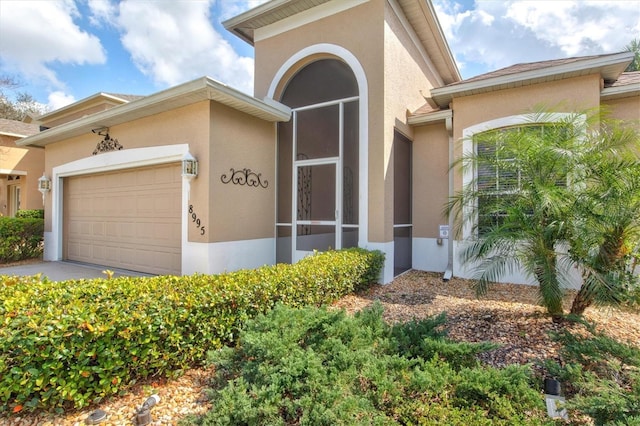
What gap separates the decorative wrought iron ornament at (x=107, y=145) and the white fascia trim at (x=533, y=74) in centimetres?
806

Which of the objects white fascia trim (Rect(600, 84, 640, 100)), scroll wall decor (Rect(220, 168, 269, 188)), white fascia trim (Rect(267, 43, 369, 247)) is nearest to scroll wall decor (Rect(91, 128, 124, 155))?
scroll wall decor (Rect(220, 168, 269, 188))

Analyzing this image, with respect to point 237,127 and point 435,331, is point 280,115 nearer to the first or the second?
point 237,127

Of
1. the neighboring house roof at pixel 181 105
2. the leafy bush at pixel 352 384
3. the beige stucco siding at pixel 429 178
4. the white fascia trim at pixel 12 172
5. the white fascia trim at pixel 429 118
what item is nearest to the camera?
the leafy bush at pixel 352 384

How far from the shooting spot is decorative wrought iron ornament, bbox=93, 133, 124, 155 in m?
8.30

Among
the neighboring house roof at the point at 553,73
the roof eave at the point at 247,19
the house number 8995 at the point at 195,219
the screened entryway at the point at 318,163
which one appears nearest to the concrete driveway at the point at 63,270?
the house number 8995 at the point at 195,219

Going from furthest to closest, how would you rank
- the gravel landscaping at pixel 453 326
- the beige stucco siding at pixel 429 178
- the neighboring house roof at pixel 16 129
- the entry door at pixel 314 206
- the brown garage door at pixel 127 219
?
the neighboring house roof at pixel 16 129
the beige stucco siding at pixel 429 178
the entry door at pixel 314 206
the brown garage door at pixel 127 219
the gravel landscaping at pixel 453 326

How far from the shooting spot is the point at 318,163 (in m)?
8.09

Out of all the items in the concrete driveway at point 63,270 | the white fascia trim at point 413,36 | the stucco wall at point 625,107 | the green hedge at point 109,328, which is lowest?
the concrete driveway at point 63,270

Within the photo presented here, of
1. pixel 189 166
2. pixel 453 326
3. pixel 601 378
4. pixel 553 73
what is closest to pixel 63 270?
pixel 189 166

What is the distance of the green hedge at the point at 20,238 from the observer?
32.6 feet

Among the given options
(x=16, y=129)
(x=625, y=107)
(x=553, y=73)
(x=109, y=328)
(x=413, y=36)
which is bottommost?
(x=109, y=328)

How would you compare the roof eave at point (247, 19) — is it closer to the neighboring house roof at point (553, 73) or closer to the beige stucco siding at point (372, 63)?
the beige stucco siding at point (372, 63)

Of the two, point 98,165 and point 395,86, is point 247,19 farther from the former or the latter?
point 98,165

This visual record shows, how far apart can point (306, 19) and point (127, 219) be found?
22.9 ft
